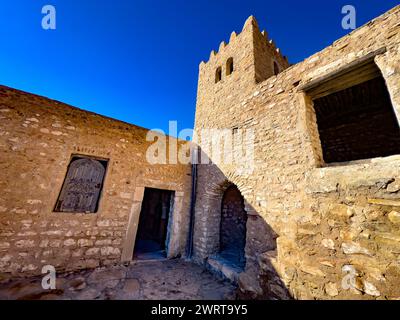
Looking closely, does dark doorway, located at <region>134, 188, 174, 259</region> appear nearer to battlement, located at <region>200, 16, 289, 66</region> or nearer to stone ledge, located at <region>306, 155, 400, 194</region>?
stone ledge, located at <region>306, 155, 400, 194</region>

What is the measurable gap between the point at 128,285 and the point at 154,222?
444 centimetres

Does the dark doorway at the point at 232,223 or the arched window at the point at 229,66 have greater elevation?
the arched window at the point at 229,66

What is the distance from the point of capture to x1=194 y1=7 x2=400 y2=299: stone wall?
189 cm

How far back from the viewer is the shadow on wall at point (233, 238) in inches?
104

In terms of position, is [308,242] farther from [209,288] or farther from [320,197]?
[209,288]

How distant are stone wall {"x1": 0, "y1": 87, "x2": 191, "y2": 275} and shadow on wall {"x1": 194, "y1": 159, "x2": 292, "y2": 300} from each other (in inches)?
50.3

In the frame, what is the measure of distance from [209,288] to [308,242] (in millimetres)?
2503

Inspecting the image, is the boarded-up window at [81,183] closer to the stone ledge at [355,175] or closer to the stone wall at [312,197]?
the stone wall at [312,197]

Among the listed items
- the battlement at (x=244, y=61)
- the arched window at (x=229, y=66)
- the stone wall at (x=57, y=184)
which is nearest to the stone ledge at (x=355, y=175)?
the battlement at (x=244, y=61)

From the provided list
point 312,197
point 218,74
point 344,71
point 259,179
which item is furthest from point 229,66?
point 312,197

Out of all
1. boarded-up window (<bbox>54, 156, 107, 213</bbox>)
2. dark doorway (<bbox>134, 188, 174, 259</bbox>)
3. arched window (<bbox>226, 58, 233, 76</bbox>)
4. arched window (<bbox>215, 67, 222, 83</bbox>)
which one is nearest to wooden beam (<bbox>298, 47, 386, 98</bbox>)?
arched window (<bbox>226, 58, 233, 76</bbox>)

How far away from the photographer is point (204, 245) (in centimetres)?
521

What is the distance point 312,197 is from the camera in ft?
9.37

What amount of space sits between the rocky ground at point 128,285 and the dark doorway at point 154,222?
1870 mm
